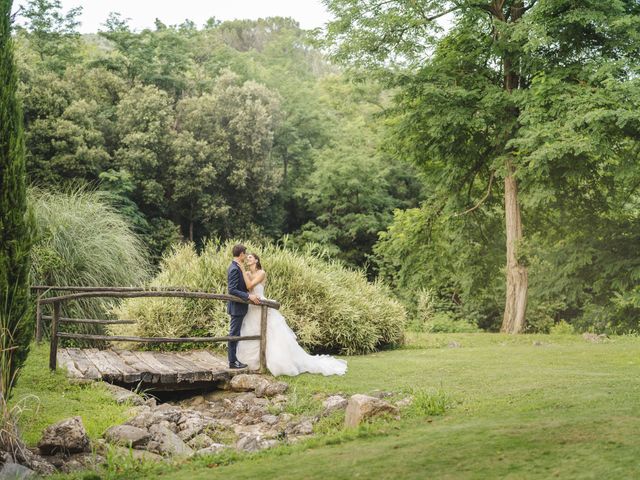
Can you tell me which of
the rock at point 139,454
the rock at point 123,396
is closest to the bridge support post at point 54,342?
the rock at point 123,396

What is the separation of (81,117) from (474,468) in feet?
84.5

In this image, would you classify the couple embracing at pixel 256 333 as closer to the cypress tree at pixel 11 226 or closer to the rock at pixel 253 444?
the rock at pixel 253 444

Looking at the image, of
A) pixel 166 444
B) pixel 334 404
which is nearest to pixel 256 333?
pixel 334 404

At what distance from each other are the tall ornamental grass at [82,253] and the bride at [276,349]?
404cm

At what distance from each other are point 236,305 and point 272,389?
154cm

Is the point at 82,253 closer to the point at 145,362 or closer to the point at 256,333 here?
the point at 145,362

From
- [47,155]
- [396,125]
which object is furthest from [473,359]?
[47,155]

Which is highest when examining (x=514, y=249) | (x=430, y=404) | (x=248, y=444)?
(x=514, y=249)

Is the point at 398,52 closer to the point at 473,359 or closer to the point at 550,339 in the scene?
the point at 550,339

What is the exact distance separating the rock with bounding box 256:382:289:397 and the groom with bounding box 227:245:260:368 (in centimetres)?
84

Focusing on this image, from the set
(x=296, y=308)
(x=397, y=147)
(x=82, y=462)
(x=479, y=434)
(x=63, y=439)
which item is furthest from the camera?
(x=397, y=147)

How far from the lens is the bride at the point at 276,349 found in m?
10.4

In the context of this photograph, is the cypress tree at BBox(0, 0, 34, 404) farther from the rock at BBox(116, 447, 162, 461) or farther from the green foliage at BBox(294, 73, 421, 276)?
the green foliage at BBox(294, 73, 421, 276)

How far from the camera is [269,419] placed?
8.43 meters
